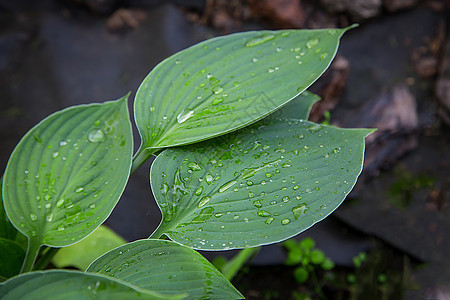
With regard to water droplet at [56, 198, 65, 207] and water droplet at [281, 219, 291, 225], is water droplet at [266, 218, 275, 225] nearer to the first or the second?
water droplet at [281, 219, 291, 225]

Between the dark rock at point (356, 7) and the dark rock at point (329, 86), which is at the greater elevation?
the dark rock at point (356, 7)

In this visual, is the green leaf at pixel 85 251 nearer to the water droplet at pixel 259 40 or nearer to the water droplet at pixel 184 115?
the water droplet at pixel 184 115

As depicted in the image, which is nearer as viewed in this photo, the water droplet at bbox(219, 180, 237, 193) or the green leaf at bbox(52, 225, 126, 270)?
the water droplet at bbox(219, 180, 237, 193)

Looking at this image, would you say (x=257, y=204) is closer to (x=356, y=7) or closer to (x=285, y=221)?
(x=285, y=221)

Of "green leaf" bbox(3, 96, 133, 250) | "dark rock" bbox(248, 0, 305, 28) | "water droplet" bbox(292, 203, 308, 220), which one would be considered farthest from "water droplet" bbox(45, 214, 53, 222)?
"dark rock" bbox(248, 0, 305, 28)

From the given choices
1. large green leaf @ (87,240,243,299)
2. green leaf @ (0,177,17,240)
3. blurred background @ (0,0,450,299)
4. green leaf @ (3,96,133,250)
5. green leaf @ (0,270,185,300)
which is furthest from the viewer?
blurred background @ (0,0,450,299)

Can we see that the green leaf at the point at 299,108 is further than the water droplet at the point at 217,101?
Yes

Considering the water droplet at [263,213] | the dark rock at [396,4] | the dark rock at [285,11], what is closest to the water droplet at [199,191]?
the water droplet at [263,213]
